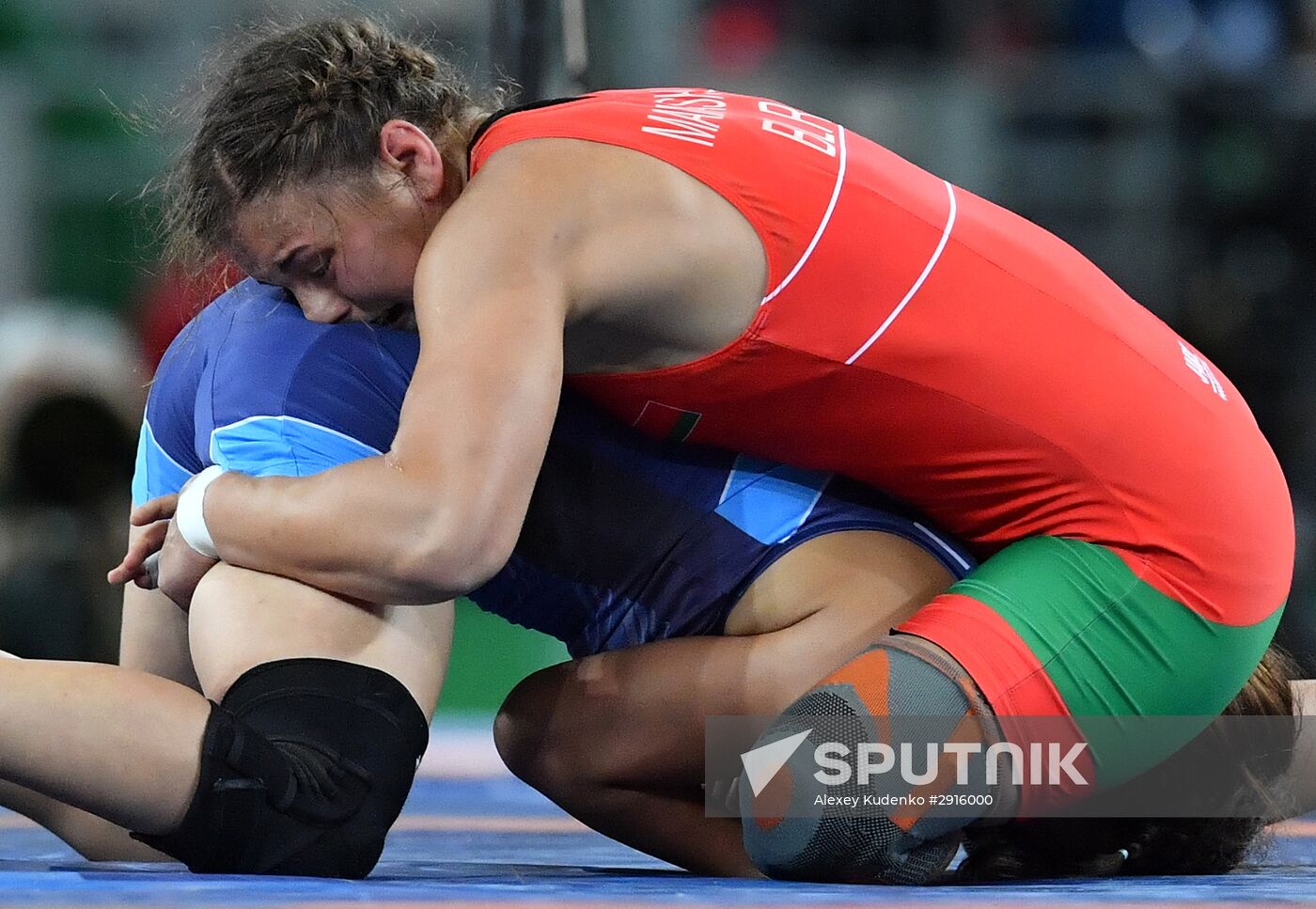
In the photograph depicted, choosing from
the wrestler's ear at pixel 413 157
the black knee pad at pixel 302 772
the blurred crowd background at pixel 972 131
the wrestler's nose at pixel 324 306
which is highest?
the wrestler's ear at pixel 413 157

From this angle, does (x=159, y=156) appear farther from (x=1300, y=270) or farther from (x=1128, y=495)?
(x=1128, y=495)

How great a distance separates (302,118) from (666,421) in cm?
46

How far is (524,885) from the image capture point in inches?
61.6

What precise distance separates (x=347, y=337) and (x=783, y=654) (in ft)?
1.79

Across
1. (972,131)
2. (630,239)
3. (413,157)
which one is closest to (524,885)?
(630,239)

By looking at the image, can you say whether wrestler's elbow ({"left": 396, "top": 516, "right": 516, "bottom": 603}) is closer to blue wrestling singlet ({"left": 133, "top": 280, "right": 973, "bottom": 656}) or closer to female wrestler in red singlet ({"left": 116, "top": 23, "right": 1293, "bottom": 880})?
female wrestler in red singlet ({"left": 116, "top": 23, "right": 1293, "bottom": 880})

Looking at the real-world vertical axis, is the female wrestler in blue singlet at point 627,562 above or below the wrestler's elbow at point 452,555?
below

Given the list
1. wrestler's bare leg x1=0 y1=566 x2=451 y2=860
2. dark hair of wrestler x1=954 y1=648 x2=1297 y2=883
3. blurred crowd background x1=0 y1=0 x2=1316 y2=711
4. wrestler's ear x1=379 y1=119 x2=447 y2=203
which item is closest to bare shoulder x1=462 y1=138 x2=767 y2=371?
wrestler's ear x1=379 y1=119 x2=447 y2=203

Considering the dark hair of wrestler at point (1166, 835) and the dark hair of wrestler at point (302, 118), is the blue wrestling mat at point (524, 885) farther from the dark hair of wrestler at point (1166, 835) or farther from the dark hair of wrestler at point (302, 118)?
the dark hair of wrestler at point (302, 118)

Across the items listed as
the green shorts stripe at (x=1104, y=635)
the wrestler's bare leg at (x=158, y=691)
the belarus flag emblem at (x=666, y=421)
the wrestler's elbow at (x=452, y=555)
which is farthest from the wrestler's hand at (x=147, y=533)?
the green shorts stripe at (x=1104, y=635)

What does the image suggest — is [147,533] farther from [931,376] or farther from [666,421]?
[931,376]

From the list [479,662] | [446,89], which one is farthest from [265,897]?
[479,662]

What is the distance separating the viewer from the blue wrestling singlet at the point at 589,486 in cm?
182

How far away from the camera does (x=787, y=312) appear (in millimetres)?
1712
